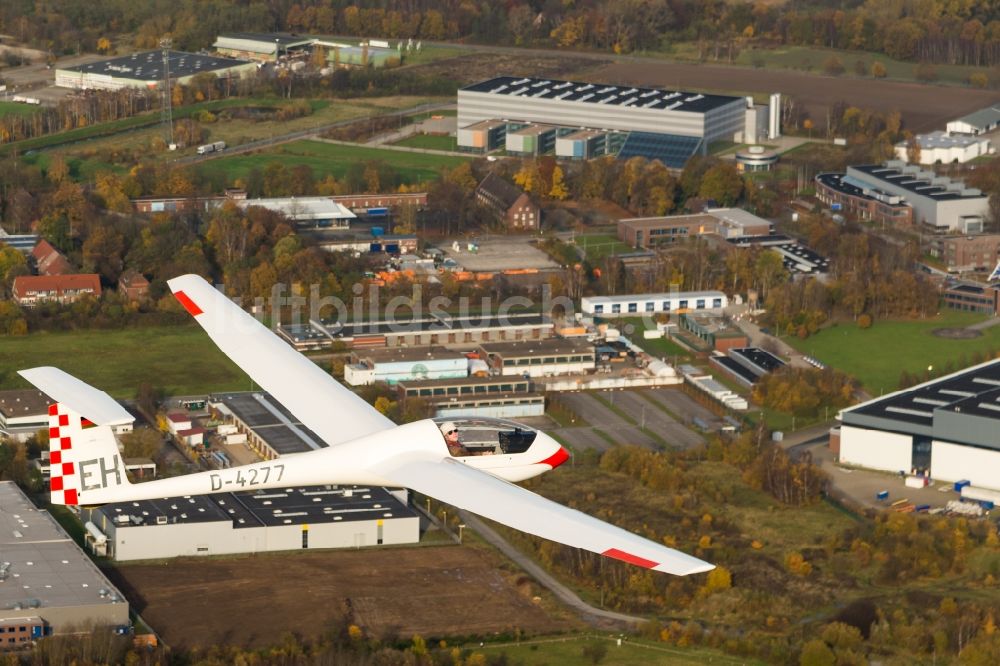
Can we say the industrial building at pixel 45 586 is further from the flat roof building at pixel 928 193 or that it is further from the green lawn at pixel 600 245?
the flat roof building at pixel 928 193

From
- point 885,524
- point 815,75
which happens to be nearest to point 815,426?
point 885,524

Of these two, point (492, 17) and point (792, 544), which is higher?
point (492, 17)

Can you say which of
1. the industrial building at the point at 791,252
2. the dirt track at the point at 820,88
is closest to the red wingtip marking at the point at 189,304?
the industrial building at the point at 791,252

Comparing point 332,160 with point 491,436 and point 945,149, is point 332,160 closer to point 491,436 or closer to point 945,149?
point 945,149

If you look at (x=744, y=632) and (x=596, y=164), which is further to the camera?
(x=596, y=164)

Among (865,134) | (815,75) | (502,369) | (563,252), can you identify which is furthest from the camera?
(815,75)

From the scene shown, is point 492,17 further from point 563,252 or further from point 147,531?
point 147,531

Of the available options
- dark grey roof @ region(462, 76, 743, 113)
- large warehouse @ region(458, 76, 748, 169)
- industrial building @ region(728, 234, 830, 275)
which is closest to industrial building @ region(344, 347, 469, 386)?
industrial building @ region(728, 234, 830, 275)

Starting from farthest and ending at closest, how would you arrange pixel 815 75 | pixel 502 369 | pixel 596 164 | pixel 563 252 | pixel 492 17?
pixel 492 17
pixel 815 75
pixel 596 164
pixel 563 252
pixel 502 369
